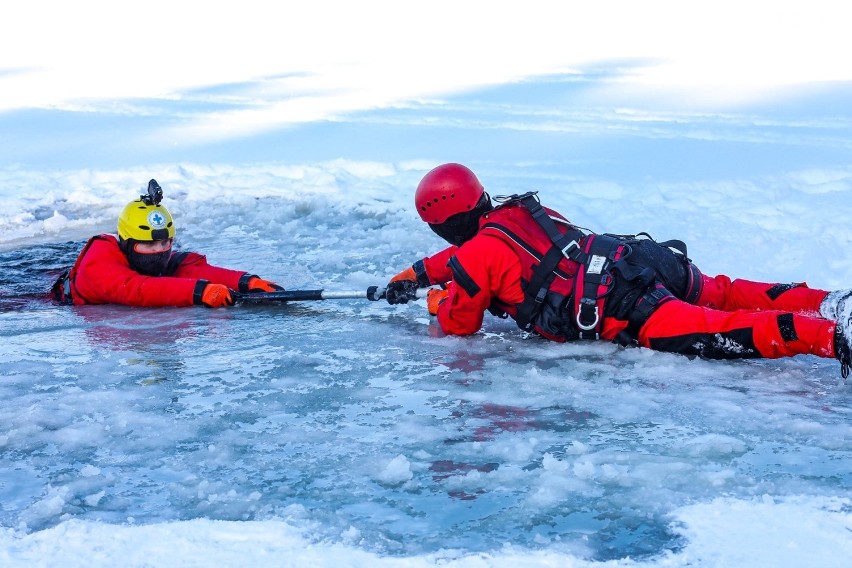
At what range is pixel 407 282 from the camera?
560cm

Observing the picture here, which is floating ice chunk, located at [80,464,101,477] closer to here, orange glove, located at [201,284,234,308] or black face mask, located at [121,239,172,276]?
orange glove, located at [201,284,234,308]

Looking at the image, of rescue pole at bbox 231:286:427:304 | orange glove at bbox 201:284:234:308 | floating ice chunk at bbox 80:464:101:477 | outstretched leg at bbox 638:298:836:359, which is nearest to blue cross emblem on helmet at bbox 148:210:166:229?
orange glove at bbox 201:284:234:308

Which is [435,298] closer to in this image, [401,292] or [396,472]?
[401,292]

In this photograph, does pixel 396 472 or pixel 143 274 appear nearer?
pixel 396 472

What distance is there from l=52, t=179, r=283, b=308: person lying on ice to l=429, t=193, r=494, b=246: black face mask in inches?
66.8

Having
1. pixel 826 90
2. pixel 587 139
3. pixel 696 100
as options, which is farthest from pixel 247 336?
pixel 826 90

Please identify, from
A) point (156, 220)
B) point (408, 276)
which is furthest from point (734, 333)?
point (156, 220)

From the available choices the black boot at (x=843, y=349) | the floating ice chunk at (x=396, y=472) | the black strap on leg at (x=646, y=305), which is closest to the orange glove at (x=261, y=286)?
the black strap on leg at (x=646, y=305)

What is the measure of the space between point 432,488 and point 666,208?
18.4ft

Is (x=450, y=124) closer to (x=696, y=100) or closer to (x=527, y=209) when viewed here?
(x=696, y=100)

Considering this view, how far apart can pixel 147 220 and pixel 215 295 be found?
2.25ft

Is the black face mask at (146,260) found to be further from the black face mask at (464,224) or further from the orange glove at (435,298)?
the black face mask at (464,224)

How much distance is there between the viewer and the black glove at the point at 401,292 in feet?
18.2

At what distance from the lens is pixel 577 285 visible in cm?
461
